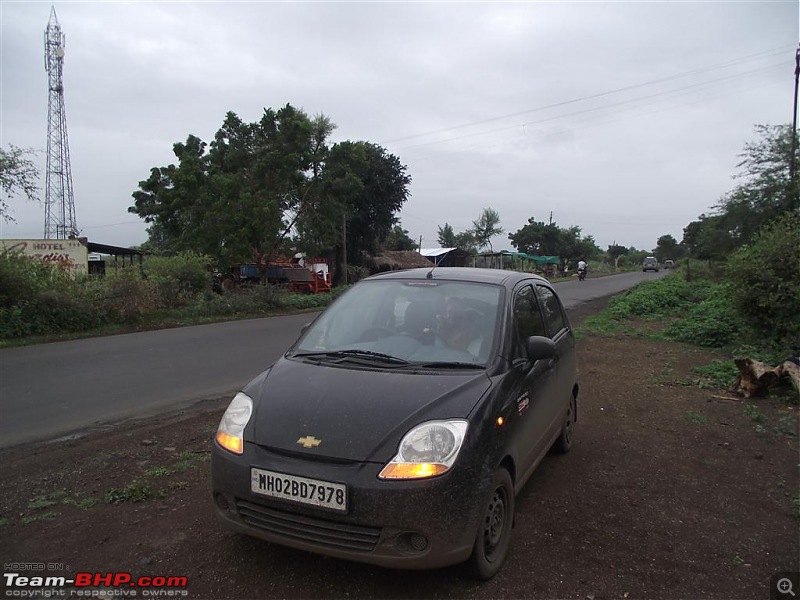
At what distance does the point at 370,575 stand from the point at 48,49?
43572mm

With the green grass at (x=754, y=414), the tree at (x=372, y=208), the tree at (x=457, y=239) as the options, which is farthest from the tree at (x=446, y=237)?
the green grass at (x=754, y=414)

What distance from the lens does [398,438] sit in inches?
101

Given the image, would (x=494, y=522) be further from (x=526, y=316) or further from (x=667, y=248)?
(x=667, y=248)

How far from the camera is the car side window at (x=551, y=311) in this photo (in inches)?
178

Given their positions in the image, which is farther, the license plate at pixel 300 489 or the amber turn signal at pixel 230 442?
the amber turn signal at pixel 230 442

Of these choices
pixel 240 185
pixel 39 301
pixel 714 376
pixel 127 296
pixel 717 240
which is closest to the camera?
pixel 714 376

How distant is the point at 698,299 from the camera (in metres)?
19.2

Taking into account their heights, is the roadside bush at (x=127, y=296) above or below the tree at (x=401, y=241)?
below

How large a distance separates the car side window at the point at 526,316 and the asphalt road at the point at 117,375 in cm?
455

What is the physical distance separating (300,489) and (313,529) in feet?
0.68

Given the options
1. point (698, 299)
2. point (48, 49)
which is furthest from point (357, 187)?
point (48, 49)

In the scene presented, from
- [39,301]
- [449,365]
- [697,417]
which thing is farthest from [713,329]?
[39,301]

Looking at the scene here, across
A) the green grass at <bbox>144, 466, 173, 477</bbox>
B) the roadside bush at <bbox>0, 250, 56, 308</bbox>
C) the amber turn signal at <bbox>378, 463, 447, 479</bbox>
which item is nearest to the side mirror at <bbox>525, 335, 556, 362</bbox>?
the amber turn signal at <bbox>378, 463, 447, 479</bbox>

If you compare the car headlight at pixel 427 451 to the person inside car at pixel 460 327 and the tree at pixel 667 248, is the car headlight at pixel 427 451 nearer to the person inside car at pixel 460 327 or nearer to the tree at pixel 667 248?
the person inside car at pixel 460 327
